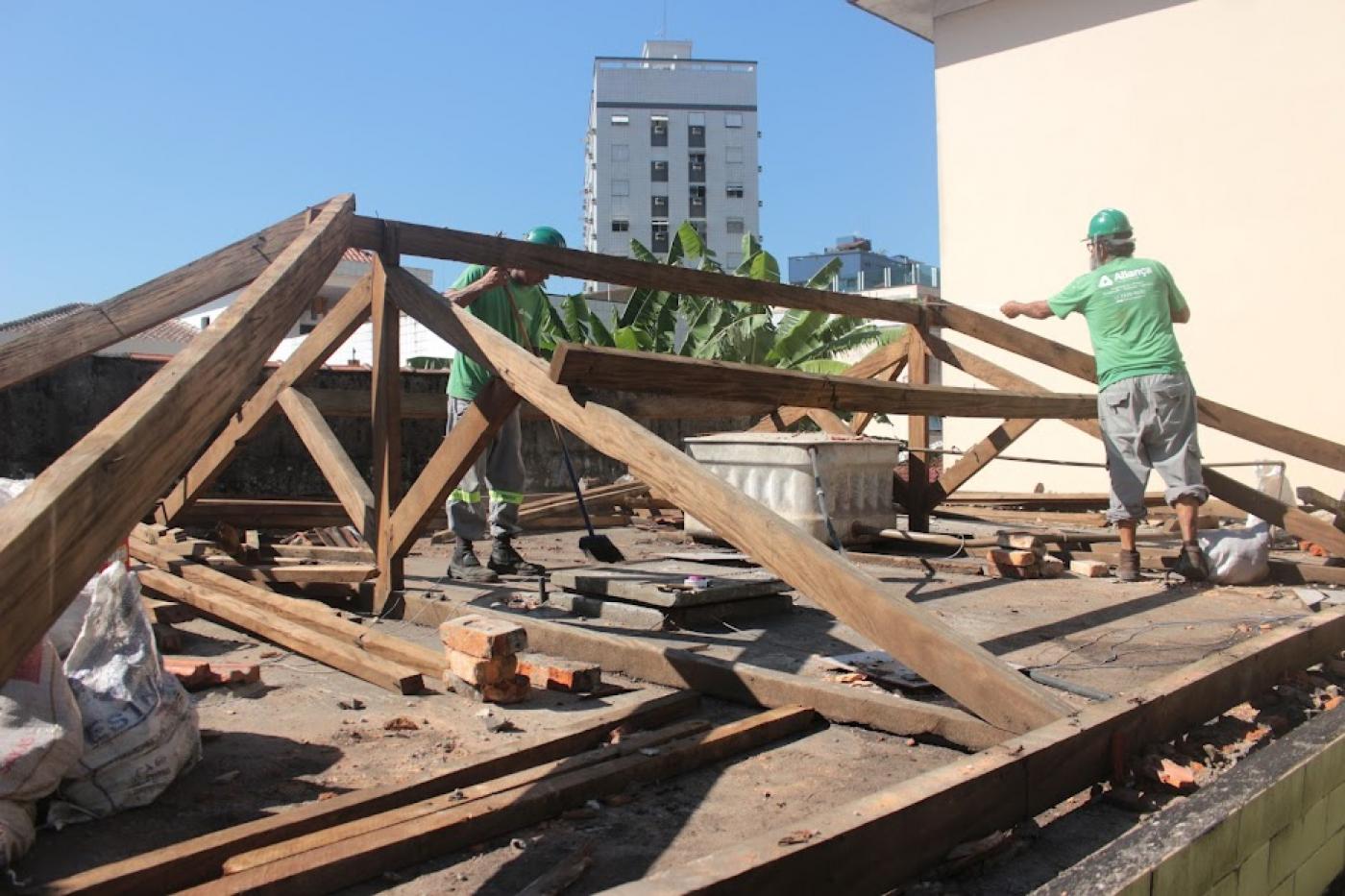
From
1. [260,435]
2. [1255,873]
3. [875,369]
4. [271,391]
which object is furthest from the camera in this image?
[260,435]

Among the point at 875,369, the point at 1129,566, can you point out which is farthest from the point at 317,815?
the point at 875,369

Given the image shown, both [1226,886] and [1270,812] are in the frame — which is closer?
[1226,886]

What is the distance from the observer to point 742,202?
7531 centimetres

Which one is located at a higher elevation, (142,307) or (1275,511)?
(142,307)

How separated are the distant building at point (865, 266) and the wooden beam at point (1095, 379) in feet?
183

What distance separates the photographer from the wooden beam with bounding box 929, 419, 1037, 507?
22.5 ft

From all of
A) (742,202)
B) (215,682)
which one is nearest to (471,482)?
(215,682)

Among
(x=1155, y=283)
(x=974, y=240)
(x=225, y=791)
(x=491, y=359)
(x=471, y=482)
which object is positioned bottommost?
(x=225, y=791)

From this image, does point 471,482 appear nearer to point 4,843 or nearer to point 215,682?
point 215,682

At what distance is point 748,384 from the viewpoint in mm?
3668

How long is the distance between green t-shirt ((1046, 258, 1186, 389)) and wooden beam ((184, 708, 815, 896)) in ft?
12.2

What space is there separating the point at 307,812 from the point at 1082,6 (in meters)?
13.6

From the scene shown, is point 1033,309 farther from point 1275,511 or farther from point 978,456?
point 1275,511

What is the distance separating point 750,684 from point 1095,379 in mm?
4100
